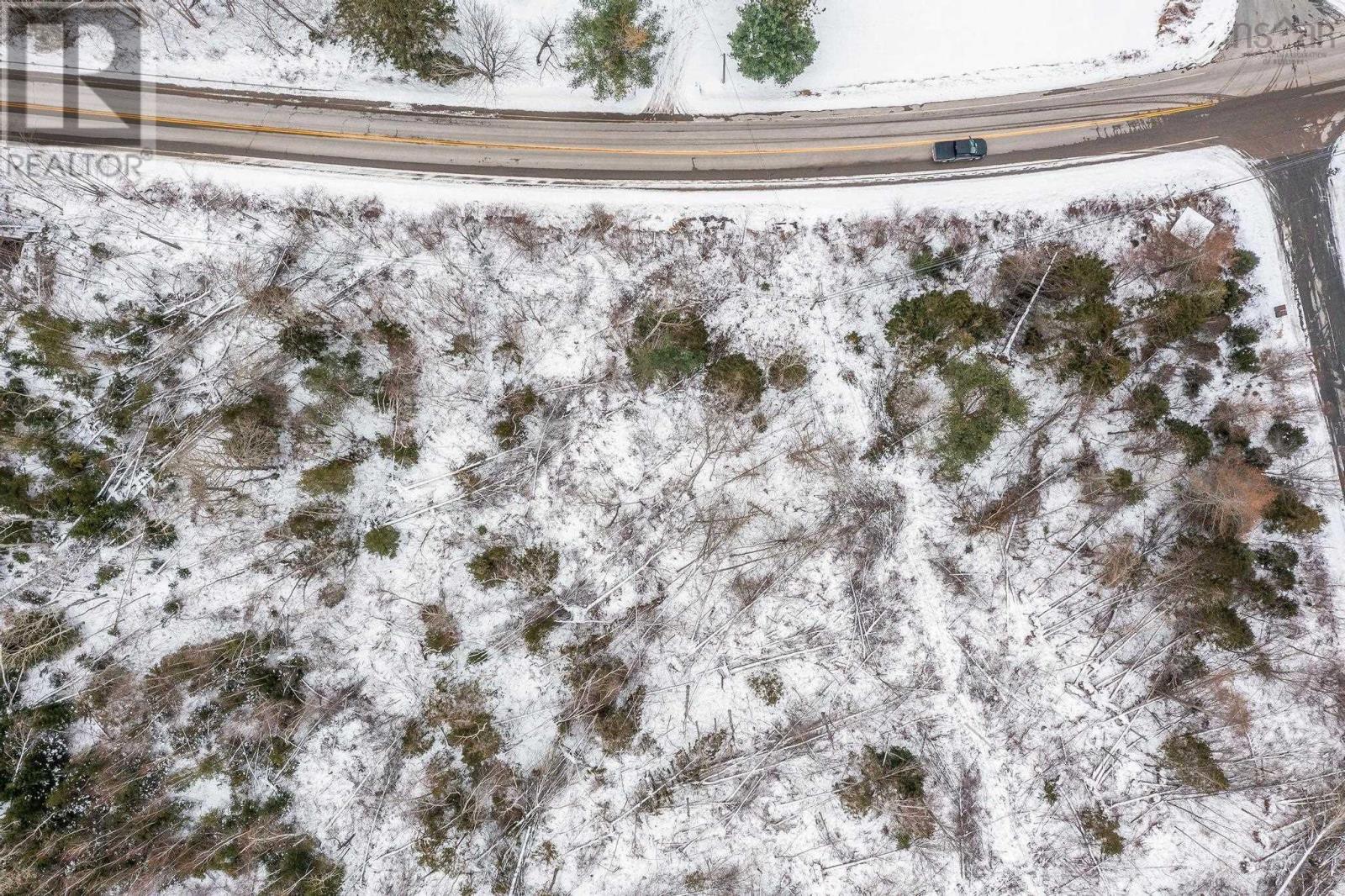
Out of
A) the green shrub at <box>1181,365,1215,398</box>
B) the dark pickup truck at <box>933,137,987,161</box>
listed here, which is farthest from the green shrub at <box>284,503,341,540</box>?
the green shrub at <box>1181,365,1215,398</box>

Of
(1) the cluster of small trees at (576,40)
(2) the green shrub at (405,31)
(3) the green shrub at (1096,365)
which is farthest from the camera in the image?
(3) the green shrub at (1096,365)

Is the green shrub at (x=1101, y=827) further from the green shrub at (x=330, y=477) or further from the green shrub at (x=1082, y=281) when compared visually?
the green shrub at (x=330, y=477)

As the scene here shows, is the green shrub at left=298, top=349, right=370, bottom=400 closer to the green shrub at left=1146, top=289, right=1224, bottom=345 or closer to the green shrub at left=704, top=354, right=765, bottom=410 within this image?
the green shrub at left=704, top=354, right=765, bottom=410

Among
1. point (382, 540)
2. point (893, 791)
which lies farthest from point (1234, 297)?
point (382, 540)

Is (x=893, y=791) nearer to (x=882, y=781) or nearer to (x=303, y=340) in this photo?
(x=882, y=781)

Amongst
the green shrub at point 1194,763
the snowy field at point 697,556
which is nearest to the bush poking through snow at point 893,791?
the snowy field at point 697,556

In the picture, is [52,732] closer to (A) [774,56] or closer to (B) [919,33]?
(A) [774,56]
